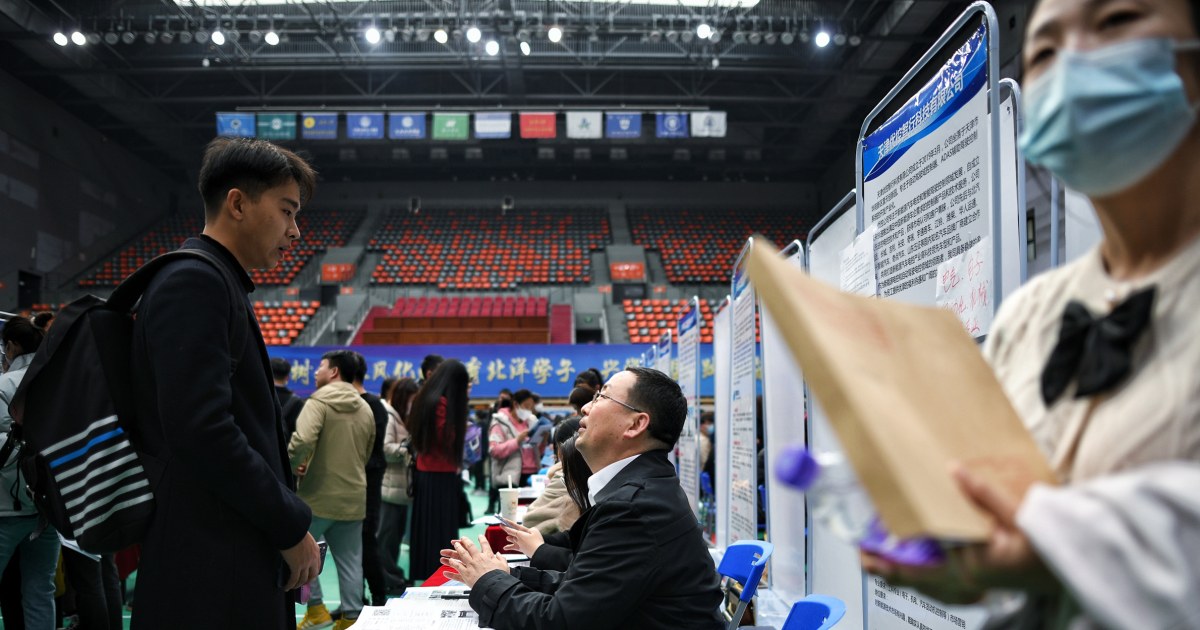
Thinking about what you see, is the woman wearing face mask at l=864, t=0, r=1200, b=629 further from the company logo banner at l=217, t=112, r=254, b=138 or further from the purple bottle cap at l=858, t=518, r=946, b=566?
the company logo banner at l=217, t=112, r=254, b=138

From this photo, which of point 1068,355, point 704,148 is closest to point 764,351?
point 1068,355

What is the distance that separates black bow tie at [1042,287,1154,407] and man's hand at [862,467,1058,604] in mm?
150

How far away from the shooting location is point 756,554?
262cm

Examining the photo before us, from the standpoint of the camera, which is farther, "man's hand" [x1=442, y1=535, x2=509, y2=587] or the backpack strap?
"man's hand" [x1=442, y1=535, x2=509, y2=587]

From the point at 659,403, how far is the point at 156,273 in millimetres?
1210

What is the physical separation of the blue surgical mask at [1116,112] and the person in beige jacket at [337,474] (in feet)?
13.8

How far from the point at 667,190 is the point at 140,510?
78.3 ft

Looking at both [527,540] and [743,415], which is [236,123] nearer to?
[743,415]

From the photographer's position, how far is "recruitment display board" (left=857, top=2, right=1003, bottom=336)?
1.55m

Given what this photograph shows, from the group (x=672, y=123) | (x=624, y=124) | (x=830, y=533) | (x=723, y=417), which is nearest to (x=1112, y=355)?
(x=830, y=533)

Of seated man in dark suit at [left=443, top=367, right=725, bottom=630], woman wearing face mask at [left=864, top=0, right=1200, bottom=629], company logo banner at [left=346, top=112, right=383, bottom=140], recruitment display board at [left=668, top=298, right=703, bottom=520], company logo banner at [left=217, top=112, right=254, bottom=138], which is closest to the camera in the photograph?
woman wearing face mask at [left=864, top=0, right=1200, bottom=629]

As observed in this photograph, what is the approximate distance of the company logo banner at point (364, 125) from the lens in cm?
1658

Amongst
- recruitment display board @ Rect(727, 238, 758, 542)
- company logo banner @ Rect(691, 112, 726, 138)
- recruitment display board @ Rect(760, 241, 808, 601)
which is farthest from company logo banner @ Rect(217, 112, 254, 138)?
recruitment display board @ Rect(760, 241, 808, 601)

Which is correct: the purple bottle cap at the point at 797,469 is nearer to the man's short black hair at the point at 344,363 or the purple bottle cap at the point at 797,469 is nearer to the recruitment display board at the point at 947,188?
the recruitment display board at the point at 947,188
